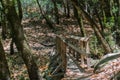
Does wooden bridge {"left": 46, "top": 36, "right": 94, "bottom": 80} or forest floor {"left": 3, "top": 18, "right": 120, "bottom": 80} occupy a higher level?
wooden bridge {"left": 46, "top": 36, "right": 94, "bottom": 80}

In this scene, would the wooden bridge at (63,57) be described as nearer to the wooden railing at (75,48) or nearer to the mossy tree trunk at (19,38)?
the wooden railing at (75,48)

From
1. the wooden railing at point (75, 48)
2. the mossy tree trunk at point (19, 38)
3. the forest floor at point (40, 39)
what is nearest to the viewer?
the wooden railing at point (75, 48)

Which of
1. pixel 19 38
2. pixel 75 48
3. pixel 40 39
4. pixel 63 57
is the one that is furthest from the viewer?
pixel 40 39

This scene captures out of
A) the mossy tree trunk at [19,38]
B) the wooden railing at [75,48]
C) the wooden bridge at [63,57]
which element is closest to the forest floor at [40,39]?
the wooden bridge at [63,57]

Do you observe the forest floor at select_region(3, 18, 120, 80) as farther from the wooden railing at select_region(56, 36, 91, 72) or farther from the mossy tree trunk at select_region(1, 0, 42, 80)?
the mossy tree trunk at select_region(1, 0, 42, 80)

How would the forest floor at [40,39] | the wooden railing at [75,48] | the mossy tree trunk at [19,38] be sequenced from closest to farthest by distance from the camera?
the wooden railing at [75,48] → the mossy tree trunk at [19,38] → the forest floor at [40,39]

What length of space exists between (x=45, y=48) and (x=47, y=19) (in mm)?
7778

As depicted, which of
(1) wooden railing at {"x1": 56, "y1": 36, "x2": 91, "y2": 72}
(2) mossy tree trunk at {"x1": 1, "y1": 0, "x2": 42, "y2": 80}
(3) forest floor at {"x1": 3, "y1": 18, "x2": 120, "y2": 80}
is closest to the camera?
(1) wooden railing at {"x1": 56, "y1": 36, "x2": 91, "y2": 72}

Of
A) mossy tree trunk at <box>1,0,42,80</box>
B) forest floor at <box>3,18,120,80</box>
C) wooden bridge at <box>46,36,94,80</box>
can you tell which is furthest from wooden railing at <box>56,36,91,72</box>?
forest floor at <box>3,18,120,80</box>

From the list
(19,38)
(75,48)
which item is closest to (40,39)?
(19,38)

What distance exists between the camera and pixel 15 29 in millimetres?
8648

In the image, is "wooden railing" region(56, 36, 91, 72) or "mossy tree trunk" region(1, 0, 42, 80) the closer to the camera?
"wooden railing" region(56, 36, 91, 72)

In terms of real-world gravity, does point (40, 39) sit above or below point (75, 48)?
below

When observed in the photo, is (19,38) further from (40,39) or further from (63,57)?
(40,39)
